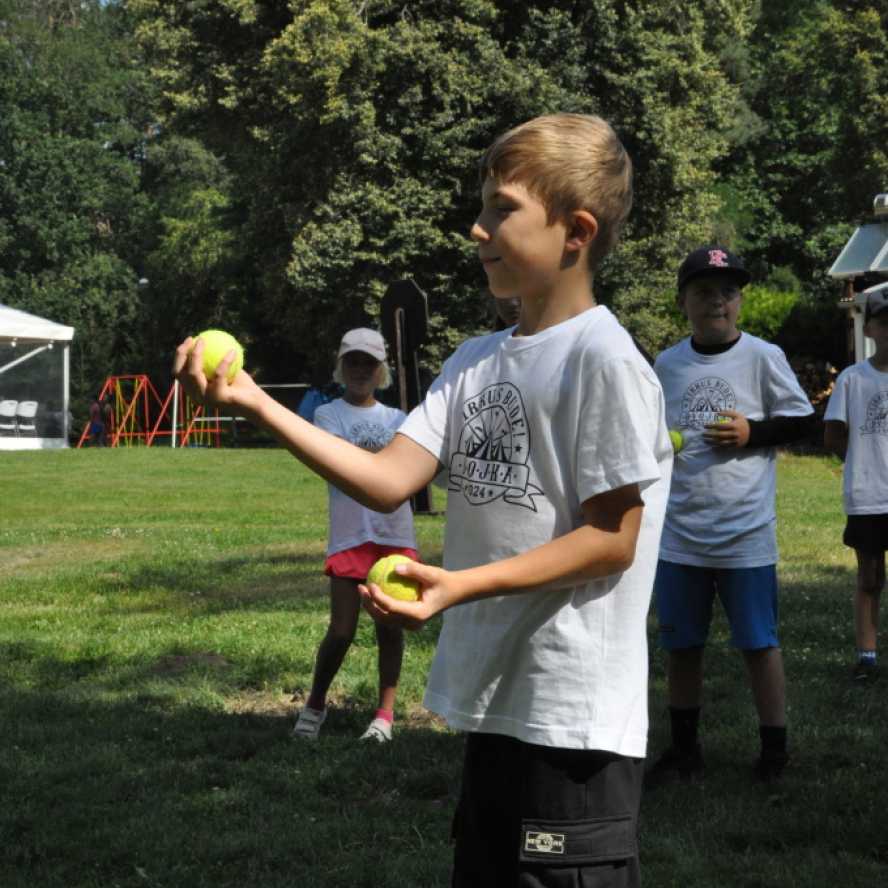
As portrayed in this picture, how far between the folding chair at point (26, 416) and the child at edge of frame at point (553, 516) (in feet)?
112

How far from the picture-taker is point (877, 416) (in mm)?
6816

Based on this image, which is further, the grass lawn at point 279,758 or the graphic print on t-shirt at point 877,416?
the graphic print on t-shirt at point 877,416

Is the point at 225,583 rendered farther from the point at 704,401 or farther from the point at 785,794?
the point at 785,794

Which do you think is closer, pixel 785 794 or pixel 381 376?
pixel 785 794

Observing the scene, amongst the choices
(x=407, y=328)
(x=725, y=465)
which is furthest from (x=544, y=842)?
(x=407, y=328)

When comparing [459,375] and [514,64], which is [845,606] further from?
[514,64]

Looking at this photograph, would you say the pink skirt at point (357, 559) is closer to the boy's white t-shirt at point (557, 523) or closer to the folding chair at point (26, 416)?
the boy's white t-shirt at point (557, 523)

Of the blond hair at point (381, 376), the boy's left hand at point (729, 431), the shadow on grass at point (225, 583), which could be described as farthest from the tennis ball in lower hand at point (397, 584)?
Result: the shadow on grass at point (225, 583)

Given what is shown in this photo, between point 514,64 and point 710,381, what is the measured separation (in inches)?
976

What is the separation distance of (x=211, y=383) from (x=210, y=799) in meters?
3.12

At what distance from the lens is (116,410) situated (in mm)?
43750

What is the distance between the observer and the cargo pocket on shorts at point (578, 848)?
240 centimetres

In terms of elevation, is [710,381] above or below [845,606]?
above

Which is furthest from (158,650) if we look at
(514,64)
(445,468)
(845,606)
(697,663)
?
(514,64)
